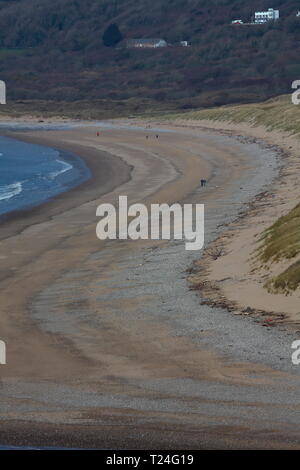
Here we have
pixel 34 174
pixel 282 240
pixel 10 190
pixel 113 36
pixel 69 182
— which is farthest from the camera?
pixel 113 36

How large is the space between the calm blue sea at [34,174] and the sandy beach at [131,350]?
6715 mm

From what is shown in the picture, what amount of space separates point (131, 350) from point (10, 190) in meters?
24.7

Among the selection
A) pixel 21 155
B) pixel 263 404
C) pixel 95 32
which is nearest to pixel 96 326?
pixel 263 404

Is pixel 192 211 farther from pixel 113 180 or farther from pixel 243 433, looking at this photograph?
pixel 243 433

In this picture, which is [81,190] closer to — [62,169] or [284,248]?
[62,169]

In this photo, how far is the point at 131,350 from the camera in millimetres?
13023

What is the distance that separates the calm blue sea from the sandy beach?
671 cm

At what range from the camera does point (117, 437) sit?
9539mm

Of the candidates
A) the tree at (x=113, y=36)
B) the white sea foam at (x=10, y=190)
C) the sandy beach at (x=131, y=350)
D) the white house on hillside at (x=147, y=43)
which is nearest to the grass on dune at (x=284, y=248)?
the sandy beach at (x=131, y=350)

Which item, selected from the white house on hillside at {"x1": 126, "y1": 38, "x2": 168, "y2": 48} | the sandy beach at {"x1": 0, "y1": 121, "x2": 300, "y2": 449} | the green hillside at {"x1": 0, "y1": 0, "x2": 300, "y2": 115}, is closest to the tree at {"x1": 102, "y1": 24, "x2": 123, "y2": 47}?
the green hillside at {"x1": 0, "y1": 0, "x2": 300, "y2": 115}

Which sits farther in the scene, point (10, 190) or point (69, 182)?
point (69, 182)

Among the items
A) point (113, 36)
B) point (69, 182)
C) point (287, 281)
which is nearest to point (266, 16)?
point (113, 36)

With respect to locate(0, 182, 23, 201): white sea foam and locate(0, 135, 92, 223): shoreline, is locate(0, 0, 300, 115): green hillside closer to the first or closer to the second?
locate(0, 135, 92, 223): shoreline

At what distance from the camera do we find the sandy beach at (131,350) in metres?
9.77
